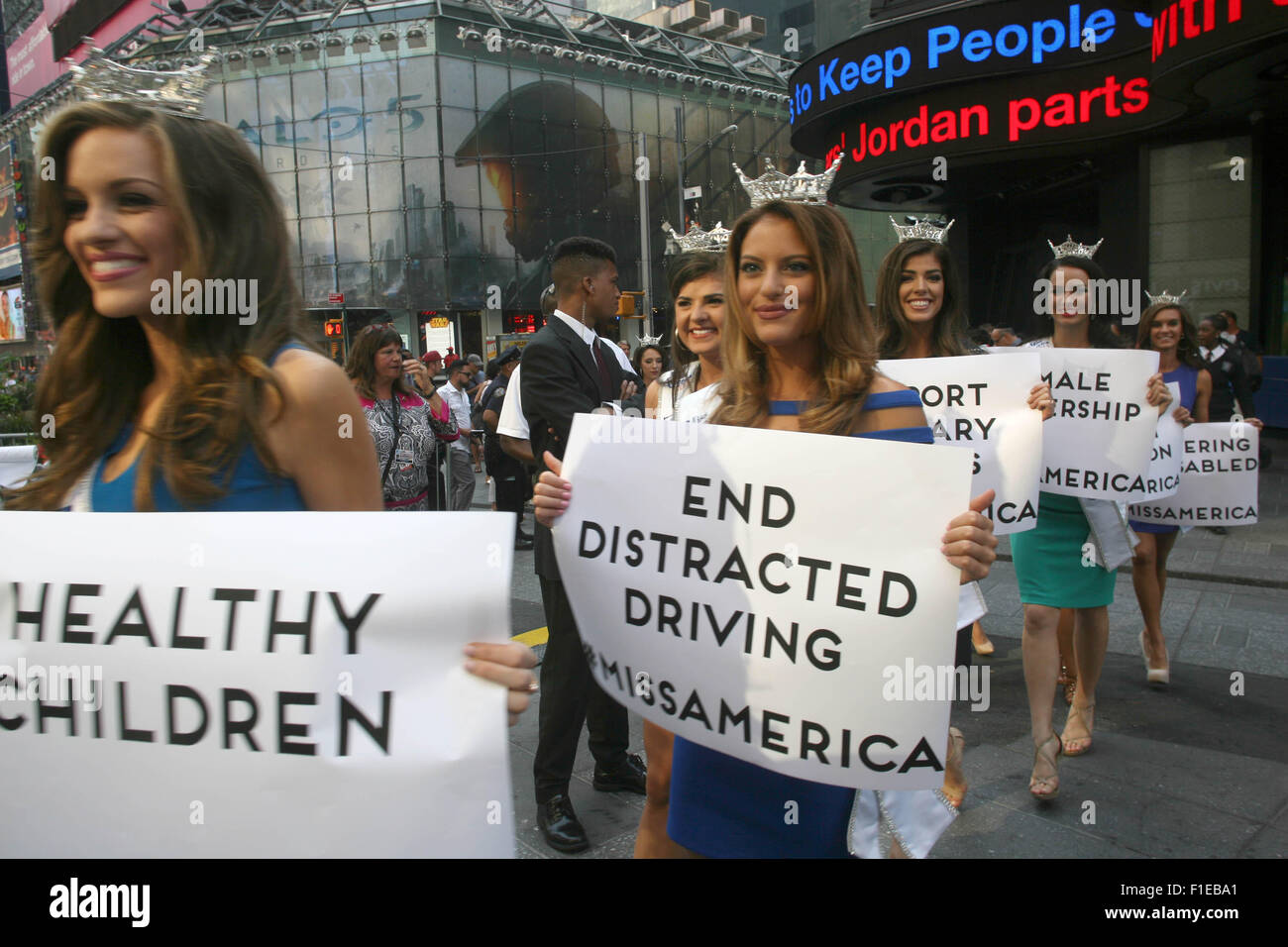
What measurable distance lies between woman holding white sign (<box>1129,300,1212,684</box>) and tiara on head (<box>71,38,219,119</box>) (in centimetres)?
456

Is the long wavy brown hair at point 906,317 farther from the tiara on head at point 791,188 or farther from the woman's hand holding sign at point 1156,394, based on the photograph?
the tiara on head at point 791,188

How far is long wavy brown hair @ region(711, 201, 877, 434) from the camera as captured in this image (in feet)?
6.85

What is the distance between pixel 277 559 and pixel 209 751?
0.32 meters

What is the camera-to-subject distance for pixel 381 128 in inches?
1294

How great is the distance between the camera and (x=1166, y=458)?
14.9 ft

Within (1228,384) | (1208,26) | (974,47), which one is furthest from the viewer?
(974,47)

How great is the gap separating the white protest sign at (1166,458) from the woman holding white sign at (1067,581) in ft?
2.10

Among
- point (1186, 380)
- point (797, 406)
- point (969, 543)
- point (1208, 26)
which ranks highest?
point (1208, 26)

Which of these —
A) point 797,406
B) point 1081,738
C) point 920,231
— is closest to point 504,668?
point 797,406

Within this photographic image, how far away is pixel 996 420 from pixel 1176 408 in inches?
67.1

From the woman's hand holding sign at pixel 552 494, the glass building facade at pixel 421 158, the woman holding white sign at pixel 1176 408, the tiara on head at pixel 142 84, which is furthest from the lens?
the glass building facade at pixel 421 158

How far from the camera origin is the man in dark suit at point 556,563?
339 centimetres

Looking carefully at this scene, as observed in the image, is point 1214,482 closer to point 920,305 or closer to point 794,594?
point 920,305

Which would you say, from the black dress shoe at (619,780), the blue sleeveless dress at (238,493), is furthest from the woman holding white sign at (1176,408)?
the blue sleeveless dress at (238,493)
